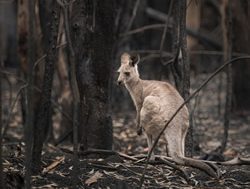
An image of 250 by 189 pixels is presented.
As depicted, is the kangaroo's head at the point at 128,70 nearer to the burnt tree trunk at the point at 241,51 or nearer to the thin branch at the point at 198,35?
the burnt tree trunk at the point at 241,51

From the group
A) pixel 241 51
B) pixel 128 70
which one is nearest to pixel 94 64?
pixel 128 70

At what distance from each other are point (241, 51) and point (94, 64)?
6.76 metres

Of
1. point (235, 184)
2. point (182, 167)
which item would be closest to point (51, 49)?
point (182, 167)

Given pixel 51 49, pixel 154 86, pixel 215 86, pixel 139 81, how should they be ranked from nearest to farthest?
pixel 51 49
pixel 154 86
pixel 139 81
pixel 215 86

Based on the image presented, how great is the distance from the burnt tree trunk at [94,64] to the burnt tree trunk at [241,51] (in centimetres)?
657

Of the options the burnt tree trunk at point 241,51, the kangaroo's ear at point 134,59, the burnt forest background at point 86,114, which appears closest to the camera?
the burnt forest background at point 86,114

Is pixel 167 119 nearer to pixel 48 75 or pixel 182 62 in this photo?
pixel 182 62

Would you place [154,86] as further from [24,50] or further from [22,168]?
[24,50]

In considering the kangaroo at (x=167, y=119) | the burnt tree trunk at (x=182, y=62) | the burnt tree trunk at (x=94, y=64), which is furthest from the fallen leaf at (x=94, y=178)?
the burnt tree trunk at (x=182, y=62)

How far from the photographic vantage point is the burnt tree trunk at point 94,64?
22.9ft

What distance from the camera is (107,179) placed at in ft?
19.7

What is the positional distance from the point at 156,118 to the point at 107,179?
102cm

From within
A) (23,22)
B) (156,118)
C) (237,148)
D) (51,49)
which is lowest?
(237,148)

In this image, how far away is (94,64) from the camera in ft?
23.1
